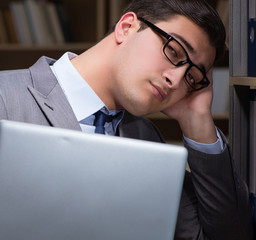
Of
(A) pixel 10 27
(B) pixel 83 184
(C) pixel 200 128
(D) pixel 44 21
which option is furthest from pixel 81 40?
(B) pixel 83 184

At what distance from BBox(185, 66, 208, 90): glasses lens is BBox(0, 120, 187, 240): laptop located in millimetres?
598

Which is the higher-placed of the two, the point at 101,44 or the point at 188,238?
the point at 101,44

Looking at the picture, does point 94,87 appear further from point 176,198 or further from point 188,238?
point 176,198

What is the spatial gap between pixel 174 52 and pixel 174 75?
7cm

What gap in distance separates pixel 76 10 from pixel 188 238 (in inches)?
79.1

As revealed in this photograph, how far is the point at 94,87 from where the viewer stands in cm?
130

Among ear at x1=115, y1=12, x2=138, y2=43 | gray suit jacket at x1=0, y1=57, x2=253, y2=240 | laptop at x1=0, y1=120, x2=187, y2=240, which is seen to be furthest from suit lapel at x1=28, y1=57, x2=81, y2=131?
laptop at x1=0, y1=120, x2=187, y2=240

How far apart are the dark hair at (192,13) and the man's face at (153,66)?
2 cm

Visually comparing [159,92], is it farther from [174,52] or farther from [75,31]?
[75,31]

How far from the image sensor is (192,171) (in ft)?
4.17

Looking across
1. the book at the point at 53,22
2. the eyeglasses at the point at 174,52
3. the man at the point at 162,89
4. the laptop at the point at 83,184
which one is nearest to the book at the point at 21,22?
the book at the point at 53,22

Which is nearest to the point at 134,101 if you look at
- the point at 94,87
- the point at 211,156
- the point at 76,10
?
the point at 94,87

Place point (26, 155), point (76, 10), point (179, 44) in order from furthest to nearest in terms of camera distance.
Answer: point (76, 10), point (179, 44), point (26, 155)

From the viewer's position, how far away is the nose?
3.91ft
